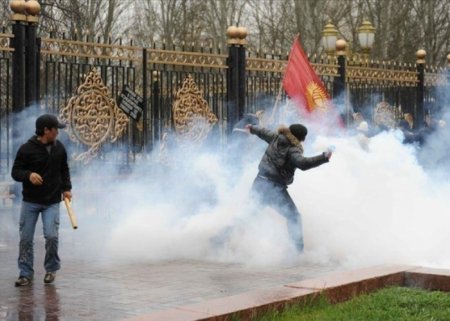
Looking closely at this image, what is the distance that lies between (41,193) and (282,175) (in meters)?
3.04

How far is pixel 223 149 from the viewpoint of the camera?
45.2ft

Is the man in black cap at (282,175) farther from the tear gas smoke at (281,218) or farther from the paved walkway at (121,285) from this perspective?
the paved walkway at (121,285)

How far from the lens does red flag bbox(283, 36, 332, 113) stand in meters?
13.5

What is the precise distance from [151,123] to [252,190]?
12.0 feet

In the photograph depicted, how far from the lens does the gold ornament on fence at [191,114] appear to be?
524 inches

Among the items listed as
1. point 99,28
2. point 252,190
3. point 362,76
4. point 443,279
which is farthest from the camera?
point 99,28

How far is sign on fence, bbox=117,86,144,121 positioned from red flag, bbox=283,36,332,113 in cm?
235

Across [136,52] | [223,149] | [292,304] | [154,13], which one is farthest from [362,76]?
[154,13]

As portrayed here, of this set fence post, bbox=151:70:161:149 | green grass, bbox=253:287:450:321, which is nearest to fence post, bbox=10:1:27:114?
fence post, bbox=151:70:161:149

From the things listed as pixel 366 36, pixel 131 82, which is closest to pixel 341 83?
pixel 366 36

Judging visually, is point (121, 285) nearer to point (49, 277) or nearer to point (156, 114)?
point (49, 277)

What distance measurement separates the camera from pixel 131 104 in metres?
12.6

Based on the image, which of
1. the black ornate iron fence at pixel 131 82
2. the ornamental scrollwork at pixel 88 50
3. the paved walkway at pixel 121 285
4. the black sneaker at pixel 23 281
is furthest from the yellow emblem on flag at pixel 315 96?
the black sneaker at pixel 23 281

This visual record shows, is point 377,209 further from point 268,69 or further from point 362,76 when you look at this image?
point 362,76
